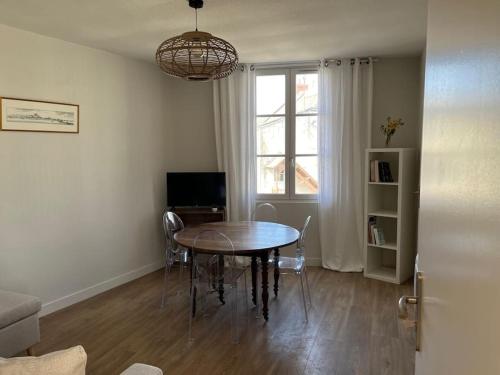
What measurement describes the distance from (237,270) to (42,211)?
1.90 m

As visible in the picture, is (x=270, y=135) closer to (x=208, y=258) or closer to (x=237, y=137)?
(x=237, y=137)

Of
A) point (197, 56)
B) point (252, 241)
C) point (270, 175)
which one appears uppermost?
point (197, 56)

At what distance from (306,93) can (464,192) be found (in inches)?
177

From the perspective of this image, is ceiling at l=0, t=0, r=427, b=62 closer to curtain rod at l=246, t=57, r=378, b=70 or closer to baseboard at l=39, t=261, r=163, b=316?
curtain rod at l=246, t=57, r=378, b=70

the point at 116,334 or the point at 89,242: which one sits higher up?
the point at 89,242

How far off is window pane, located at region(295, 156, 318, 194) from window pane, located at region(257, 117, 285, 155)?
288 millimetres

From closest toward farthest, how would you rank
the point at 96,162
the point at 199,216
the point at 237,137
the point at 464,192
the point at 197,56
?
the point at 464,192, the point at 197,56, the point at 96,162, the point at 199,216, the point at 237,137

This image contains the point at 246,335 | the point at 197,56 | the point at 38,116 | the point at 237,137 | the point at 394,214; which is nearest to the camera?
the point at 197,56

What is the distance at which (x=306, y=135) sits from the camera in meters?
5.00

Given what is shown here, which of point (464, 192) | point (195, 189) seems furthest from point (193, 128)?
point (464, 192)

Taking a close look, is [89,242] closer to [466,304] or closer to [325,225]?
[325,225]

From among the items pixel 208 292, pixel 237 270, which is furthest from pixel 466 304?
pixel 208 292

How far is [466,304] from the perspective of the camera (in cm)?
64

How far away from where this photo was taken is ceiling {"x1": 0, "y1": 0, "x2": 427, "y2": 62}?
2828mm
